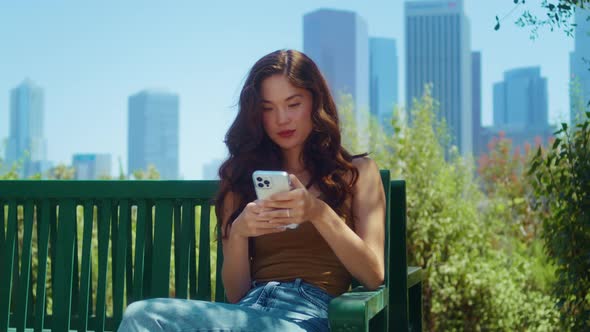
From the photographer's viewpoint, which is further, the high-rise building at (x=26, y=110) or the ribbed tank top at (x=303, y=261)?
the high-rise building at (x=26, y=110)

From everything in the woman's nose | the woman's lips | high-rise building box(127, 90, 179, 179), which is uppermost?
high-rise building box(127, 90, 179, 179)

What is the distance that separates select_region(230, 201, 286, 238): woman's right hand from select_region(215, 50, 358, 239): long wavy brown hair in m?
0.22

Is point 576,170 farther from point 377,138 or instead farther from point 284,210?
point 377,138

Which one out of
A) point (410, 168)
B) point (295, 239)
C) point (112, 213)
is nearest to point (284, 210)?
point (295, 239)

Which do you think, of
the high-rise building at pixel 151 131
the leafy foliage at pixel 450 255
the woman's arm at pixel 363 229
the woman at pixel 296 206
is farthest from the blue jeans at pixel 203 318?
the high-rise building at pixel 151 131

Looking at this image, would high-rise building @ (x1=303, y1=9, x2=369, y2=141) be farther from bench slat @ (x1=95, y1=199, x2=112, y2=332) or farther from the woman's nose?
the woman's nose

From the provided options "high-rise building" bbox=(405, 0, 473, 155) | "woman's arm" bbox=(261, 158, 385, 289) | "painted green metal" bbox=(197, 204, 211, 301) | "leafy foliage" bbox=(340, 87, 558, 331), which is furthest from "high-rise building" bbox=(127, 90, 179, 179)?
"woman's arm" bbox=(261, 158, 385, 289)

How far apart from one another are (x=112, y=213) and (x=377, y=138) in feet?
10.8

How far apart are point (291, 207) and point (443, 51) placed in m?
103

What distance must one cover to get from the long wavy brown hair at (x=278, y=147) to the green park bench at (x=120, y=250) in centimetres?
27

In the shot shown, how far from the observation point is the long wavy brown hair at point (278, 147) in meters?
2.37

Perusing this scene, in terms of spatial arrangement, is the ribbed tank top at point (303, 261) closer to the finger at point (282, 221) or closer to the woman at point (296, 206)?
the woman at point (296, 206)

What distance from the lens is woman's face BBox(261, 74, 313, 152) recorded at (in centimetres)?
237

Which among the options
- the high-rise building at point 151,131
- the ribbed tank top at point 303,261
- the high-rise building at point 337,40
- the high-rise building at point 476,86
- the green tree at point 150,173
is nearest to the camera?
the ribbed tank top at point 303,261
